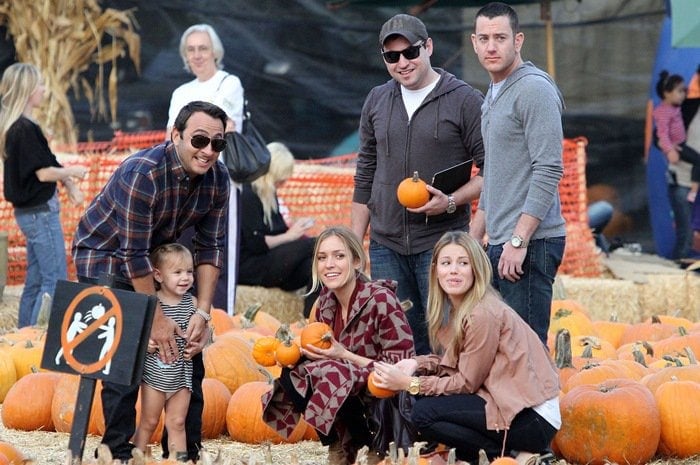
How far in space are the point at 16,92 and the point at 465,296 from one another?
436 centimetres

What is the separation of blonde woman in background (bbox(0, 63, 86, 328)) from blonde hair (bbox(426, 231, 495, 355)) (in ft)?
12.7

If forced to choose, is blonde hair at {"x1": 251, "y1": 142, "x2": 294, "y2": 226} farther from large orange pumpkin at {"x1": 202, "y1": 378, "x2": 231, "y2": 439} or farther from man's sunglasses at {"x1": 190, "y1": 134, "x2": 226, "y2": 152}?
man's sunglasses at {"x1": 190, "y1": 134, "x2": 226, "y2": 152}

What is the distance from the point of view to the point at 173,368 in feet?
16.3

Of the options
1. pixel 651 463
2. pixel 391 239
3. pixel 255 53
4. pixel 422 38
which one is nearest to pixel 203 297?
pixel 391 239

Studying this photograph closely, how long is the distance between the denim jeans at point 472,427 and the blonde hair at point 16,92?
4.38 metres

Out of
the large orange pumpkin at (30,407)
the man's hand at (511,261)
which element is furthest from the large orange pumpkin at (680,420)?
the large orange pumpkin at (30,407)

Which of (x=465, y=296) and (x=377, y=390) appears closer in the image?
(x=377, y=390)

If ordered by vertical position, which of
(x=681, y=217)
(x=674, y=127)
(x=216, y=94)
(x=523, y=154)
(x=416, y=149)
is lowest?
(x=523, y=154)

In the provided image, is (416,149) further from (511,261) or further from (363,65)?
(363,65)

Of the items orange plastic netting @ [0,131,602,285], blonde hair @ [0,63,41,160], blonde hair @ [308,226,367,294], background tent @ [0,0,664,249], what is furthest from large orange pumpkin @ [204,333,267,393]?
background tent @ [0,0,664,249]

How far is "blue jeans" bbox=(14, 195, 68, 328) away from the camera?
Answer: 27.1 feet

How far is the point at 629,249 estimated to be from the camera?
12.0m

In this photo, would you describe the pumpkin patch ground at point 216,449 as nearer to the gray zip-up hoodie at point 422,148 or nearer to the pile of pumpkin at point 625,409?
the pile of pumpkin at point 625,409

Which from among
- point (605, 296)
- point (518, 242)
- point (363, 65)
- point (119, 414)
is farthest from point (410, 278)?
point (363, 65)
